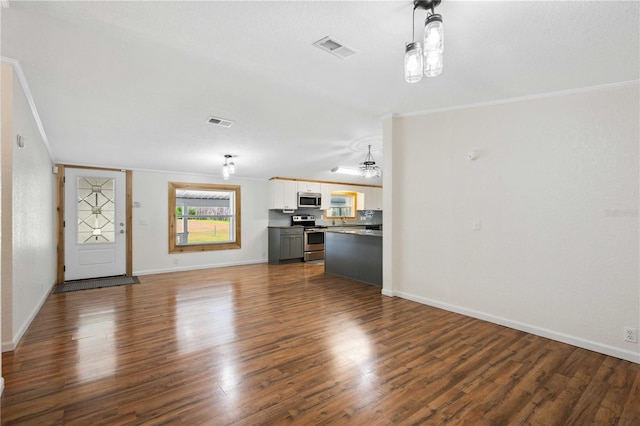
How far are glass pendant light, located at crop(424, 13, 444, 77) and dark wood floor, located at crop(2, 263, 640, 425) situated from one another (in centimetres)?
203

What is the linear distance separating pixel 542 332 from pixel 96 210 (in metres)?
6.95

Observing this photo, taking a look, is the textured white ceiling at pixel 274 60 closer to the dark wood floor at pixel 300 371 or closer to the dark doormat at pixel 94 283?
the dark doormat at pixel 94 283

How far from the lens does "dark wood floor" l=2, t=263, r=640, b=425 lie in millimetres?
1826

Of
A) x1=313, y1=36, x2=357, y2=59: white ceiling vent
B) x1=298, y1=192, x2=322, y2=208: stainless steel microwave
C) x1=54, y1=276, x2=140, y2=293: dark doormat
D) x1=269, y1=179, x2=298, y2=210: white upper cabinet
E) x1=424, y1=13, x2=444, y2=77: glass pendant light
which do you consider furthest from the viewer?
x1=298, y1=192, x2=322, y2=208: stainless steel microwave

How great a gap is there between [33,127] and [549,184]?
5.53 meters

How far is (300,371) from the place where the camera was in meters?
2.31

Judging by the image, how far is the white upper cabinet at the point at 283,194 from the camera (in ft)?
24.9

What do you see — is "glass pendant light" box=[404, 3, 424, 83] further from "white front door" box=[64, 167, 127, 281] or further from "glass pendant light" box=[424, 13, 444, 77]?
"white front door" box=[64, 167, 127, 281]

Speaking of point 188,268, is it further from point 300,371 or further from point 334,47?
point 334,47

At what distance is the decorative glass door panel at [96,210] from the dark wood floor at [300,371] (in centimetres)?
219

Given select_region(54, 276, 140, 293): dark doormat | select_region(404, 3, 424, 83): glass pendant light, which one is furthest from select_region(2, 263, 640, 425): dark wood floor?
select_region(404, 3, 424, 83): glass pendant light

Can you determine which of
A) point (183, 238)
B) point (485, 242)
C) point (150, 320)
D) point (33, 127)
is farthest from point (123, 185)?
point (485, 242)

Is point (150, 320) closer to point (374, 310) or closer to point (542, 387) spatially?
point (374, 310)

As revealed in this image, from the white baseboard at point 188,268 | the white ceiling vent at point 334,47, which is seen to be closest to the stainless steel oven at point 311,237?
the white baseboard at point 188,268
